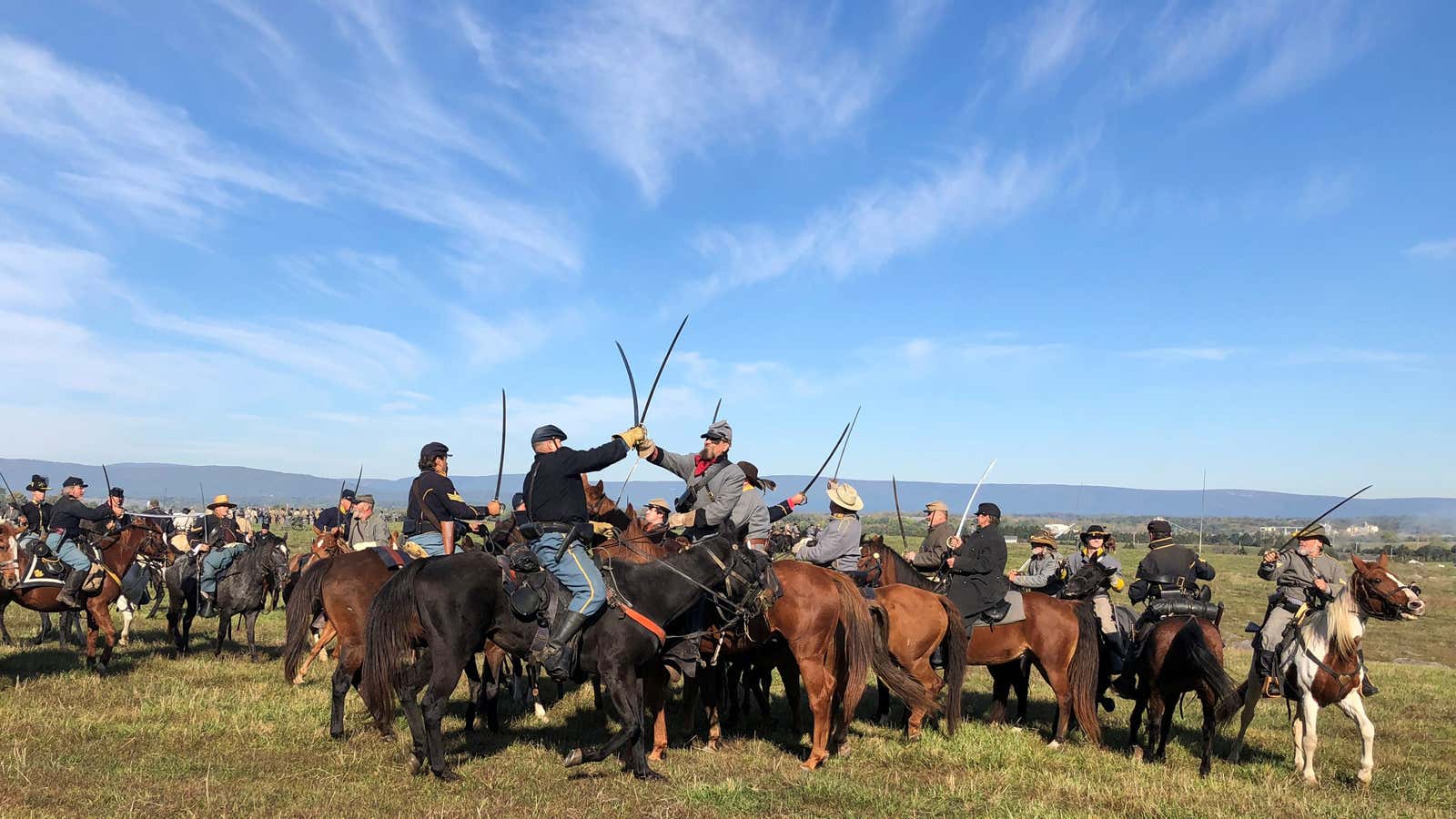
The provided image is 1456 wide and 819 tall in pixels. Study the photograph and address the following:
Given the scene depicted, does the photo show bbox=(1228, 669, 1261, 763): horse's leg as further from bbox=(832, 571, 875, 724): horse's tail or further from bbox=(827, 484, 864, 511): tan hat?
bbox=(827, 484, 864, 511): tan hat

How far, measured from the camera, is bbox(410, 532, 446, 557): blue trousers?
34.1 ft

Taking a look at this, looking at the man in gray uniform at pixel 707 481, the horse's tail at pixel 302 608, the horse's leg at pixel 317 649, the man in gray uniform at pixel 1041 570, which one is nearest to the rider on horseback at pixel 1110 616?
the man in gray uniform at pixel 1041 570

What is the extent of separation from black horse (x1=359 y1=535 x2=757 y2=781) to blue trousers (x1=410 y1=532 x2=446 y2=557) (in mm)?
2260

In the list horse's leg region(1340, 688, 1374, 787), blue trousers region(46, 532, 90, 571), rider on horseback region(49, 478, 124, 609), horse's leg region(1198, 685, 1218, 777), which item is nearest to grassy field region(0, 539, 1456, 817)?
horse's leg region(1340, 688, 1374, 787)

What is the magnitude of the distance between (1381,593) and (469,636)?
8325mm

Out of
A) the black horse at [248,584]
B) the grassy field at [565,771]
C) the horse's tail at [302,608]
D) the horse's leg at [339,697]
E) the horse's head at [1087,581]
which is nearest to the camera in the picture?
the grassy field at [565,771]

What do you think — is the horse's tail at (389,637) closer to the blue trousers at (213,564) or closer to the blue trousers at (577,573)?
the blue trousers at (577,573)

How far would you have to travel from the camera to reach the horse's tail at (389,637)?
7840mm

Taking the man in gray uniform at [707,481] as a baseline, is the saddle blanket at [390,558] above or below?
below

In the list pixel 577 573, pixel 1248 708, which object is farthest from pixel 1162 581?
pixel 577 573

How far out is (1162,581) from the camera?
33.8 feet

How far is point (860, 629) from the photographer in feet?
29.9

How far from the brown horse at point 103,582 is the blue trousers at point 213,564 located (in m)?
0.97

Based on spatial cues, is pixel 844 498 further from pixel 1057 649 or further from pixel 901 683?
pixel 1057 649
